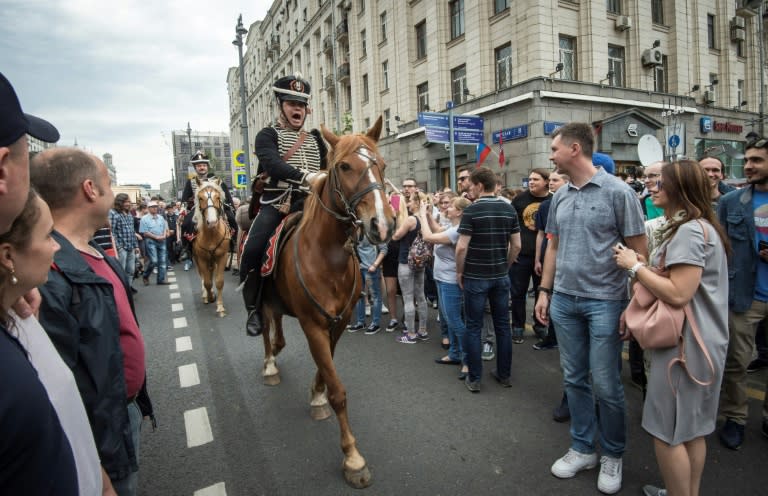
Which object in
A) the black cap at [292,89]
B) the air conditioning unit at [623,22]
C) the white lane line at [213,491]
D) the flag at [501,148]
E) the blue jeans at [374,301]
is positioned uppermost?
the air conditioning unit at [623,22]

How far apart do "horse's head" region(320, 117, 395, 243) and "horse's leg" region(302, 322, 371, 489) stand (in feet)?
3.62

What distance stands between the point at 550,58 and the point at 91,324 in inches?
777

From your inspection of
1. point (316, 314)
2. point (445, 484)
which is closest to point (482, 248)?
point (316, 314)

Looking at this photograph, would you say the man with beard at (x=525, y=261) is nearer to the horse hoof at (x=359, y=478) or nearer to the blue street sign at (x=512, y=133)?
the horse hoof at (x=359, y=478)

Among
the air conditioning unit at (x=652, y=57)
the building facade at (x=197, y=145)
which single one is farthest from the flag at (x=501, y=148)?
the building facade at (x=197, y=145)

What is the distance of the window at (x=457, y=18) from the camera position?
832 inches

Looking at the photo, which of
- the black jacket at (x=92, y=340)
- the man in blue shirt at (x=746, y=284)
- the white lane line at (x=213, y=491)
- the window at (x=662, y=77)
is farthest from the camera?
the window at (x=662, y=77)

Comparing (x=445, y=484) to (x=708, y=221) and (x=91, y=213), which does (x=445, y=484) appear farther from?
(x=91, y=213)

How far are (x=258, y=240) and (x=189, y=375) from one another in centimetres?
216

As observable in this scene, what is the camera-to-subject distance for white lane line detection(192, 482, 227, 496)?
3012mm

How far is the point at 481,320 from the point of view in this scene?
4578 mm

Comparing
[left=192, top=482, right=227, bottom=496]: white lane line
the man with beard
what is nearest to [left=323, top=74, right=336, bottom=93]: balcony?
the man with beard

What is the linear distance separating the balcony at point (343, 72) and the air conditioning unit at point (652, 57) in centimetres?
1915

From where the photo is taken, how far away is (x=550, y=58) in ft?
58.2
